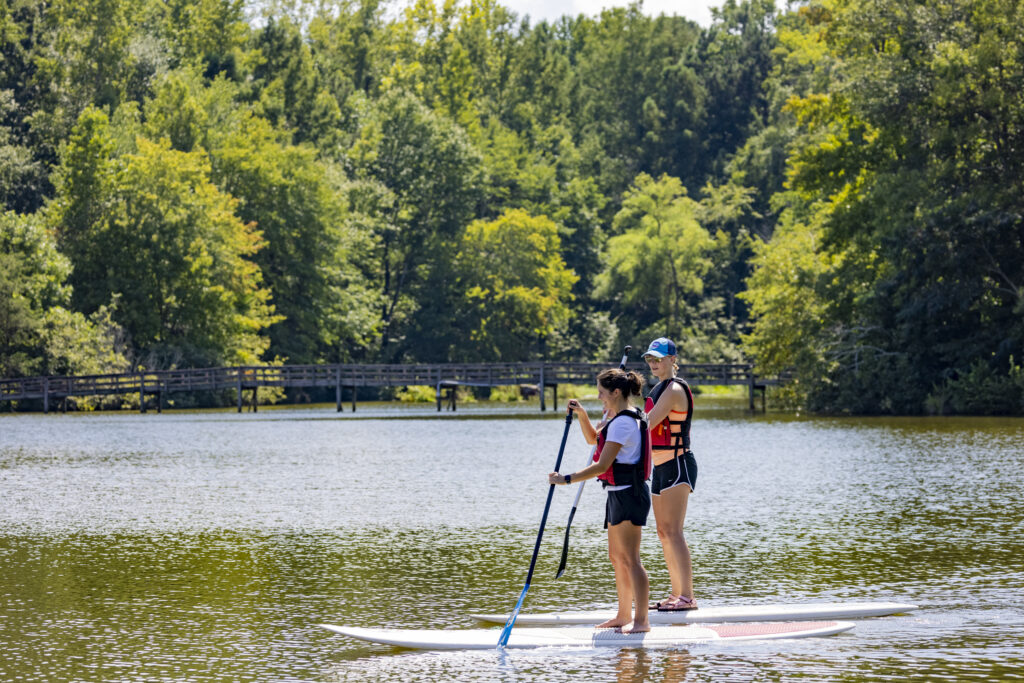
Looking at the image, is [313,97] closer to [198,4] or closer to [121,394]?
[198,4]

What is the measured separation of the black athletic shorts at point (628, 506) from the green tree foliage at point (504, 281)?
66.3m

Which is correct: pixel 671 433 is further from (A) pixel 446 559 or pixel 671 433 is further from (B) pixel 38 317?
(B) pixel 38 317

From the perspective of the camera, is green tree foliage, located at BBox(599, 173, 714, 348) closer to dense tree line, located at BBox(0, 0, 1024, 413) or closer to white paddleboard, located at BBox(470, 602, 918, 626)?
dense tree line, located at BBox(0, 0, 1024, 413)

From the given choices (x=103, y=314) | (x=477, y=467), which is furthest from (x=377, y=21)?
(x=477, y=467)

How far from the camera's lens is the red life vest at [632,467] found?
30.9ft

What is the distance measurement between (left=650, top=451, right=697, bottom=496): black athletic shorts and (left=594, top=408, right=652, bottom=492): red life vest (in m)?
0.63

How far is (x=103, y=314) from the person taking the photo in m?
59.6

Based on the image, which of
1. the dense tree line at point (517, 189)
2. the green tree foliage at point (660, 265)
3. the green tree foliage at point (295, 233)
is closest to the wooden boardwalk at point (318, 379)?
the dense tree line at point (517, 189)

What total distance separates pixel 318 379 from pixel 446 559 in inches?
1783

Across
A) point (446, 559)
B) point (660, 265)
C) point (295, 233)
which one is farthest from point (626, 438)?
point (660, 265)

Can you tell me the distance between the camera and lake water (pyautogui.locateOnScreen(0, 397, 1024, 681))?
9.56 m

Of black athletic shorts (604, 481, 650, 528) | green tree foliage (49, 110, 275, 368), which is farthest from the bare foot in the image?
green tree foliage (49, 110, 275, 368)

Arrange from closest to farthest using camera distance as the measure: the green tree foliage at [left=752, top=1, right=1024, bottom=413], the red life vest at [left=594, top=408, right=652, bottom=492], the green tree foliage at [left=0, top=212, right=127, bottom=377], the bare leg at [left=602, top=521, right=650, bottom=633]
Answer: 1. the red life vest at [left=594, top=408, right=652, bottom=492]
2. the bare leg at [left=602, top=521, right=650, bottom=633]
3. the green tree foliage at [left=752, top=1, right=1024, bottom=413]
4. the green tree foliage at [left=0, top=212, right=127, bottom=377]

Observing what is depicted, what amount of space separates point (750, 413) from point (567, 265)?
116 feet
